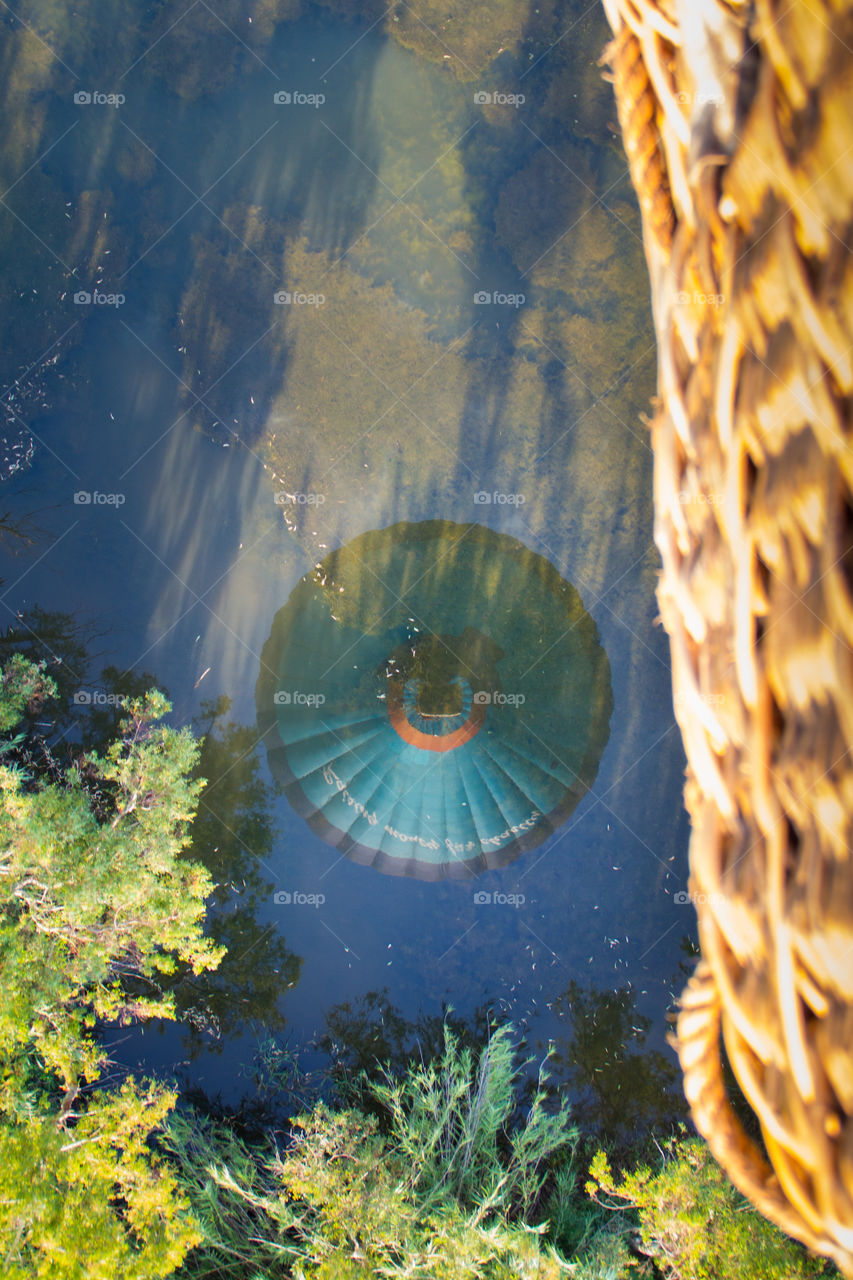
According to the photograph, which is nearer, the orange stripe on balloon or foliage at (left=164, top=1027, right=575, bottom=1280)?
foliage at (left=164, top=1027, right=575, bottom=1280)

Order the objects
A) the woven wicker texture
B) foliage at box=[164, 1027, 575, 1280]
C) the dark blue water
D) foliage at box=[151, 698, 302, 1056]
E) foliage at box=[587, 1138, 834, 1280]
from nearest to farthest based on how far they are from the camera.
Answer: the woven wicker texture, foliage at box=[587, 1138, 834, 1280], foliage at box=[164, 1027, 575, 1280], the dark blue water, foliage at box=[151, 698, 302, 1056]

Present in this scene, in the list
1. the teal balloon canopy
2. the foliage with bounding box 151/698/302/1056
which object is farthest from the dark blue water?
the teal balloon canopy

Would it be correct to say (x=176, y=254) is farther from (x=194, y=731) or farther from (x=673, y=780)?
(x=673, y=780)

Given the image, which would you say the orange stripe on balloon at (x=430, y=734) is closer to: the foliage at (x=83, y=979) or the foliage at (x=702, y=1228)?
the foliage at (x=83, y=979)

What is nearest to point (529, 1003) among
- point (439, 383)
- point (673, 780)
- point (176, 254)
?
point (673, 780)

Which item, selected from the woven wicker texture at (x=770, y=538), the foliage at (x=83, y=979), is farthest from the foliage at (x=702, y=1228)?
the woven wicker texture at (x=770, y=538)

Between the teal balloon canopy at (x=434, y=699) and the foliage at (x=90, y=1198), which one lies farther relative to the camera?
the teal balloon canopy at (x=434, y=699)

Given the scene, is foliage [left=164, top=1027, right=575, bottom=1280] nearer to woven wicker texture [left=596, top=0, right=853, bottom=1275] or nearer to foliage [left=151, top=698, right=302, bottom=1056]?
foliage [left=151, top=698, right=302, bottom=1056]
